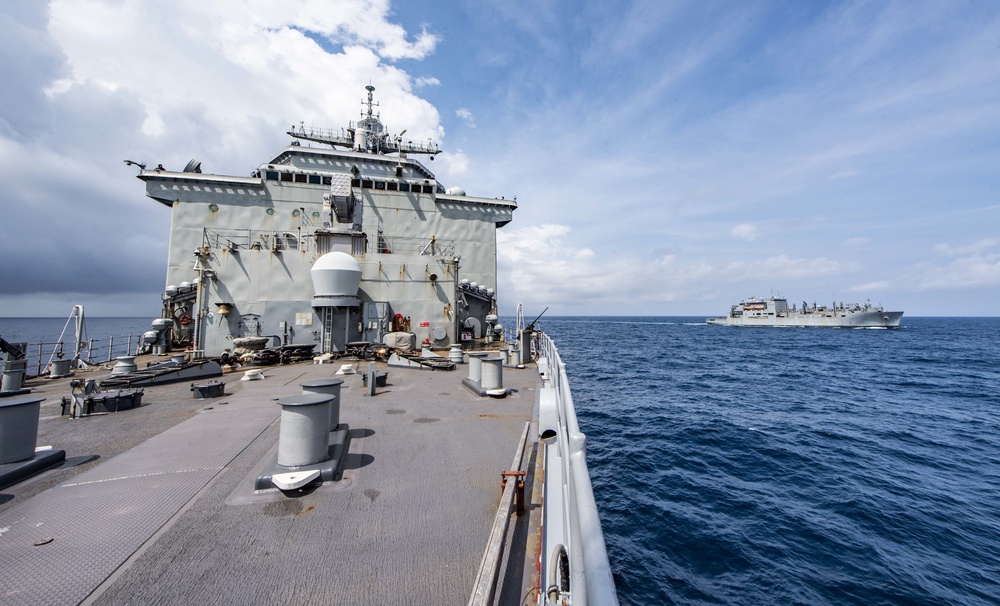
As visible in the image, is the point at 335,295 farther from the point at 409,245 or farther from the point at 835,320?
the point at 835,320

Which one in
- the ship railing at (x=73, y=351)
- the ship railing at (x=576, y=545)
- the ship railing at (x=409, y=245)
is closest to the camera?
the ship railing at (x=576, y=545)

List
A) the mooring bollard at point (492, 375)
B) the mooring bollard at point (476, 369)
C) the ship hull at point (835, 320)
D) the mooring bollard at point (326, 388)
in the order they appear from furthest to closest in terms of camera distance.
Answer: the ship hull at point (835, 320) < the mooring bollard at point (476, 369) < the mooring bollard at point (492, 375) < the mooring bollard at point (326, 388)

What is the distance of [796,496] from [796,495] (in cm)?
7

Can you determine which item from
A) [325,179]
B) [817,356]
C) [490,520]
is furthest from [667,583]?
[817,356]

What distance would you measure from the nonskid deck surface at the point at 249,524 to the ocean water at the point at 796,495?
14.3 ft

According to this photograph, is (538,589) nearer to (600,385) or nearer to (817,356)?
(600,385)

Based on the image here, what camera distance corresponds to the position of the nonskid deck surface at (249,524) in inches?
124

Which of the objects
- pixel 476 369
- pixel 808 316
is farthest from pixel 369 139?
pixel 808 316

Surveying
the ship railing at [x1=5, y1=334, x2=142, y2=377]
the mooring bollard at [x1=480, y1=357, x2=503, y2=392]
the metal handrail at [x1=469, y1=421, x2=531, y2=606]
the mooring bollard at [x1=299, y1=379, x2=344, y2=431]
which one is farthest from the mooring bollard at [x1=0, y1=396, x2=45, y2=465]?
the mooring bollard at [x1=480, y1=357, x2=503, y2=392]

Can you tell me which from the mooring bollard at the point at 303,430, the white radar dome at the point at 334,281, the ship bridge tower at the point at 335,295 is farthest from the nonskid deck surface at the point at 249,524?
the white radar dome at the point at 334,281

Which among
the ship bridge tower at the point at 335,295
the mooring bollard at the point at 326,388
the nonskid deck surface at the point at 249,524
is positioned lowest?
the nonskid deck surface at the point at 249,524

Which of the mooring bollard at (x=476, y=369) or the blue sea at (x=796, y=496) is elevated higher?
the mooring bollard at (x=476, y=369)

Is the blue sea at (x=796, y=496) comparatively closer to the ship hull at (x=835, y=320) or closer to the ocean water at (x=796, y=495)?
the ocean water at (x=796, y=495)

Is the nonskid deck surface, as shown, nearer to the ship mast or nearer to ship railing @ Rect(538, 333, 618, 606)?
ship railing @ Rect(538, 333, 618, 606)
